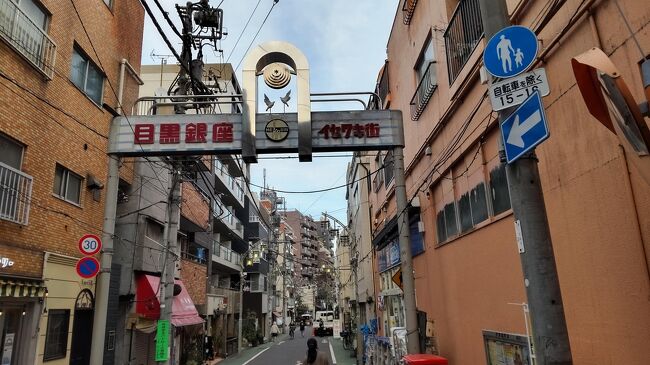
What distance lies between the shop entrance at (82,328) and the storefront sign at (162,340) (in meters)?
2.19

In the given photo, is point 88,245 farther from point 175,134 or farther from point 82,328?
point 82,328

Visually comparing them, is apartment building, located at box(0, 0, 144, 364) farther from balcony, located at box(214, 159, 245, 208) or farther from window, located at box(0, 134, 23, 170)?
balcony, located at box(214, 159, 245, 208)

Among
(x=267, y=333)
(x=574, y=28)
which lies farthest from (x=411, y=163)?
(x=267, y=333)

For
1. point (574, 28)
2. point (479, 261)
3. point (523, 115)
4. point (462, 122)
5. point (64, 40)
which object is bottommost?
point (479, 261)

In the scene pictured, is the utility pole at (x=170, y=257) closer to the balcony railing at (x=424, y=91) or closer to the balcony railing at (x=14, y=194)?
the balcony railing at (x=14, y=194)

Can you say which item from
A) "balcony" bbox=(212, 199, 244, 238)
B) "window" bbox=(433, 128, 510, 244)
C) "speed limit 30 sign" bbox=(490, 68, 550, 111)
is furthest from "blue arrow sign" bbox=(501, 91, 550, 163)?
"balcony" bbox=(212, 199, 244, 238)

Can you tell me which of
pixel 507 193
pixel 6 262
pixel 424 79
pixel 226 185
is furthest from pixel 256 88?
pixel 226 185

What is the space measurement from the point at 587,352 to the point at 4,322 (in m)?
11.3

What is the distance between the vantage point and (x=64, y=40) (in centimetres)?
1215

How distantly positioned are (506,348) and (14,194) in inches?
395

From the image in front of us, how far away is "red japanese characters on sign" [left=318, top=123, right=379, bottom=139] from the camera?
1219 centimetres

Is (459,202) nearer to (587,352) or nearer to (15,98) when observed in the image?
(587,352)

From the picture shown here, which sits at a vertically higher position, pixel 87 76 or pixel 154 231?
pixel 87 76

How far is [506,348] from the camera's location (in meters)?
7.07
